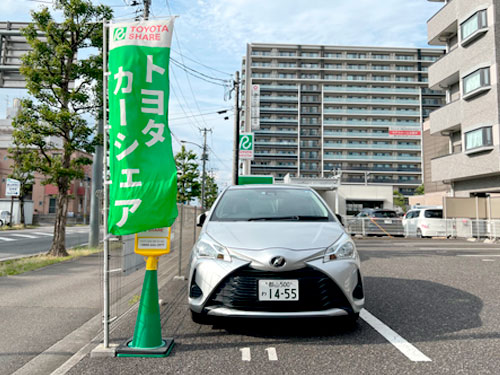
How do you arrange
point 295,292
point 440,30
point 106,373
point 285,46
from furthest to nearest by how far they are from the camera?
1. point 285,46
2. point 440,30
3. point 295,292
4. point 106,373

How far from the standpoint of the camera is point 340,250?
9.97 feet

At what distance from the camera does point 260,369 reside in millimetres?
2447

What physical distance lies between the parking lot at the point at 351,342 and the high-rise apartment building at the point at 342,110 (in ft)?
225

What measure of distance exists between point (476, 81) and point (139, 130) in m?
21.0

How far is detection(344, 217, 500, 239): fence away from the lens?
16.8 m

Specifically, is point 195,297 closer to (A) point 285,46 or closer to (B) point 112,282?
(B) point 112,282

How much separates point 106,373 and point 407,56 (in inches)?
3387

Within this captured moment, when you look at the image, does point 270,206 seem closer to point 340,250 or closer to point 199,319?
point 340,250

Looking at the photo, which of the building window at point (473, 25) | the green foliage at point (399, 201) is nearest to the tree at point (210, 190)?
the green foliage at point (399, 201)

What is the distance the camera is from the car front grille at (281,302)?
2789mm

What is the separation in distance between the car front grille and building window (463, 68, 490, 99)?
19794 mm

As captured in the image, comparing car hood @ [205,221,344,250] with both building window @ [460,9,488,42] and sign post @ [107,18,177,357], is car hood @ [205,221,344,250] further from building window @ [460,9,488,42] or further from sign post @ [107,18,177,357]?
building window @ [460,9,488,42]

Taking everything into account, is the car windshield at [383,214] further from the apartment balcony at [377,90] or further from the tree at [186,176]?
the apartment balcony at [377,90]

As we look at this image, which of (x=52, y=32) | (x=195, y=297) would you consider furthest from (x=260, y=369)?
(x=52, y=32)
